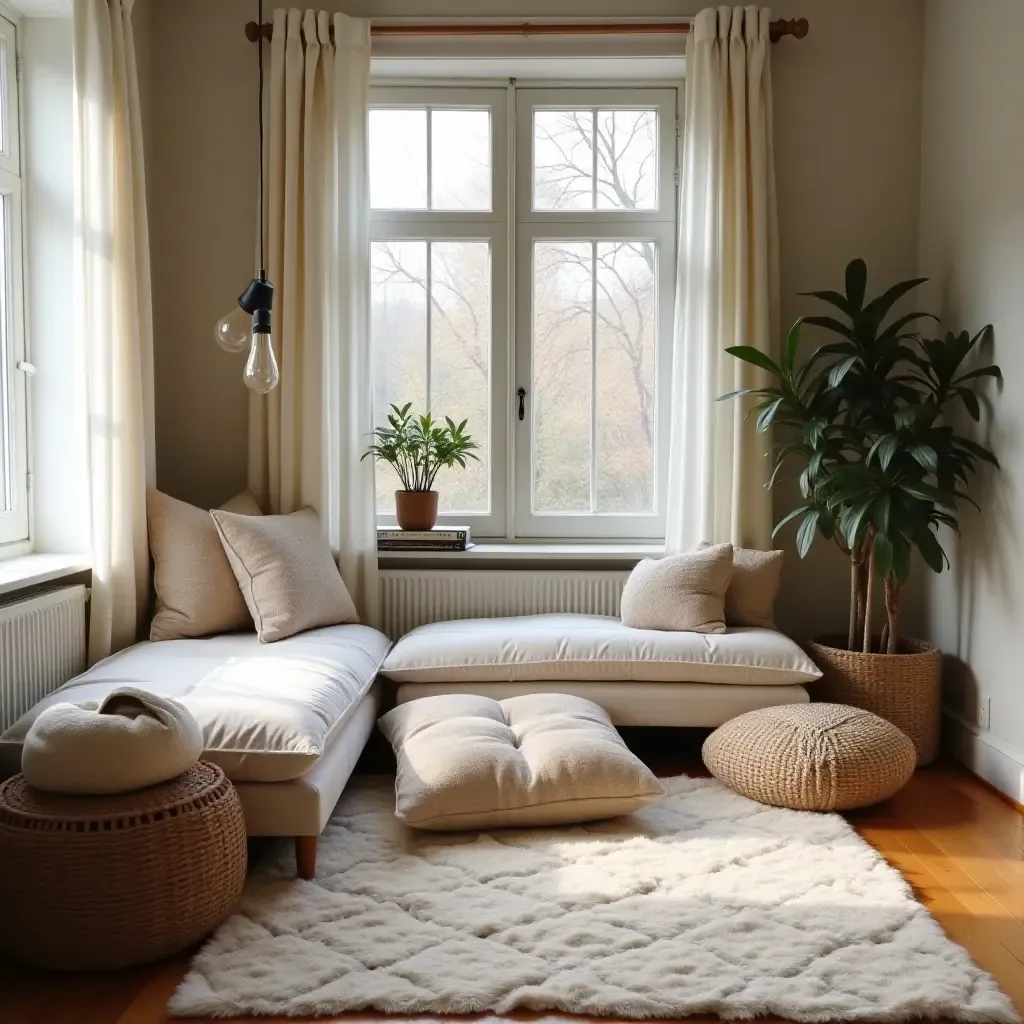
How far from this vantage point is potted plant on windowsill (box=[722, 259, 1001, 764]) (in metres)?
3.35

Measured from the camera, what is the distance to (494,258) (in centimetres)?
411

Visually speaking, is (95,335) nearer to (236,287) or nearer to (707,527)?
(236,287)

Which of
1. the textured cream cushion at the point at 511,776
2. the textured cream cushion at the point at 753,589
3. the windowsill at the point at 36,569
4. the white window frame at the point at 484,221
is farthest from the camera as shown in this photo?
the white window frame at the point at 484,221

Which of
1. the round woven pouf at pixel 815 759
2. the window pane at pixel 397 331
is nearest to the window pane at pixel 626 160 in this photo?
the window pane at pixel 397 331

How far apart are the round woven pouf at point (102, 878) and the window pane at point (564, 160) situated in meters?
2.84

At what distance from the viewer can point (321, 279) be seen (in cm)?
382

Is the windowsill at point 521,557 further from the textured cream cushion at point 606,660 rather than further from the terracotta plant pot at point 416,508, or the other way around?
the textured cream cushion at point 606,660

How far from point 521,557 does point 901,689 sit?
144 cm

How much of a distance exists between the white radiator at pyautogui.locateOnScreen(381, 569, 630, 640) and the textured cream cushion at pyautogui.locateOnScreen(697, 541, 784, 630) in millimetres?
453

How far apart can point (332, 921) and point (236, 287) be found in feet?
8.46

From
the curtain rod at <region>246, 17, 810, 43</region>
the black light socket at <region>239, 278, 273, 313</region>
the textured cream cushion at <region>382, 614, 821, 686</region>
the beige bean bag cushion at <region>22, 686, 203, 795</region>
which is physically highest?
the curtain rod at <region>246, 17, 810, 43</region>

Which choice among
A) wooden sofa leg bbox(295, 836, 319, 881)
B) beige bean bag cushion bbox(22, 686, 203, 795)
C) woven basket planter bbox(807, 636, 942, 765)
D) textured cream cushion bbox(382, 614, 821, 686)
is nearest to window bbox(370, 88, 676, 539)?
textured cream cushion bbox(382, 614, 821, 686)

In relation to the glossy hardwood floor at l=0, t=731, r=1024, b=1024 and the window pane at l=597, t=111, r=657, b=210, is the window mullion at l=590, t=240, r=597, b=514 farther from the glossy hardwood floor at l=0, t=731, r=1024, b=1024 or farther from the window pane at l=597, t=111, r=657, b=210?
the glossy hardwood floor at l=0, t=731, r=1024, b=1024

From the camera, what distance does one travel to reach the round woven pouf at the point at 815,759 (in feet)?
9.60
